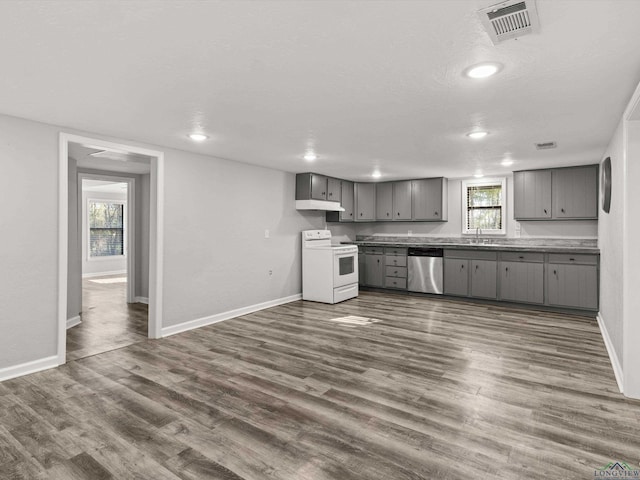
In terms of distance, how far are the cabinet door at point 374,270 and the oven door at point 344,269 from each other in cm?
65

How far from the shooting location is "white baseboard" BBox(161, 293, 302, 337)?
445cm

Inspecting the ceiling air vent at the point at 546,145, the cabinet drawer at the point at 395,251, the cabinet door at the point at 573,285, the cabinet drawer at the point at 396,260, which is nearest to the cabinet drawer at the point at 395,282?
the cabinet drawer at the point at 396,260

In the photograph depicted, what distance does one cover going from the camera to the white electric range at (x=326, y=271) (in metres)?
6.18

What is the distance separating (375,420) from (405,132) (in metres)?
2.63

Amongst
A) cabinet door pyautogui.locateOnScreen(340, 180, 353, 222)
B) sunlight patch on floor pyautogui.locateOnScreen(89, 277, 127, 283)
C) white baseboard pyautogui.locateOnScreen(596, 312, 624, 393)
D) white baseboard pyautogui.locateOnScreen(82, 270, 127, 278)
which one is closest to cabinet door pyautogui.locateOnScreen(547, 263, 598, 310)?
white baseboard pyautogui.locateOnScreen(596, 312, 624, 393)

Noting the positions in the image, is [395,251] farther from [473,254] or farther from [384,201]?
[473,254]

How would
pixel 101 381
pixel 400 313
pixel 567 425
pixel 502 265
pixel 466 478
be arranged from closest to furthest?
pixel 466 478, pixel 567 425, pixel 101 381, pixel 400 313, pixel 502 265

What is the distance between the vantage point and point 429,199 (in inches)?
281

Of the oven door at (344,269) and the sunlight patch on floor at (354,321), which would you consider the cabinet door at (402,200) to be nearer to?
the oven door at (344,269)

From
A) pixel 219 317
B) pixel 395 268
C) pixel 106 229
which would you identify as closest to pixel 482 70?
pixel 219 317

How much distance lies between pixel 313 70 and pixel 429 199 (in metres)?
5.33

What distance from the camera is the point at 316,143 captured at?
4188 millimetres

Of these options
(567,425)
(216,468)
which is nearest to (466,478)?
(567,425)

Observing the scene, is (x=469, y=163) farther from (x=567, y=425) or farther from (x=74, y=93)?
(x=74, y=93)
